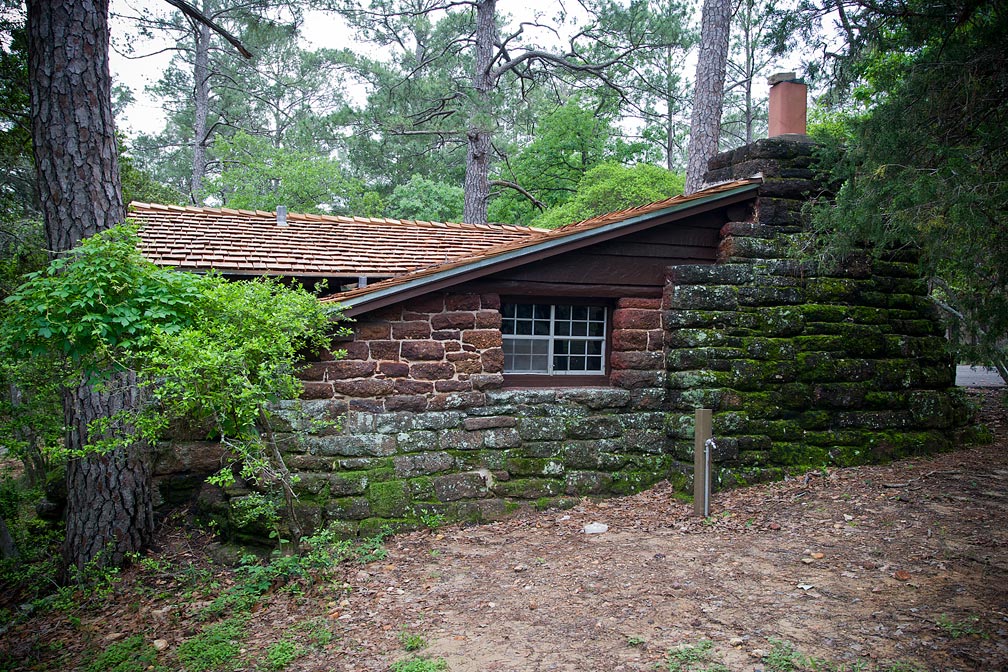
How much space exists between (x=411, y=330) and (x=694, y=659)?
395 cm

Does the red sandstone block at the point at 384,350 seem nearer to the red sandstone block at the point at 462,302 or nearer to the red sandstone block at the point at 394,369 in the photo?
the red sandstone block at the point at 394,369

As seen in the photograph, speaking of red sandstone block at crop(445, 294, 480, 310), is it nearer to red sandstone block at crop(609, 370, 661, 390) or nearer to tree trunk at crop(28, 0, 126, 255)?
red sandstone block at crop(609, 370, 661, 390)

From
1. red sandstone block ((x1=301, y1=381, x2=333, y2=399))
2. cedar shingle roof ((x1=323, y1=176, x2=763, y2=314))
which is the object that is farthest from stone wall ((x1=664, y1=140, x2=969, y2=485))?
red sandstone block ((x1=301, y1=381, x2=333, y2=399))

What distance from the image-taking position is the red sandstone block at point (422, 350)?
21.6 feet

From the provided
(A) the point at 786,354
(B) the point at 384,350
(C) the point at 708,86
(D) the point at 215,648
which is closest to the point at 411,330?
(B) the point at 384,350

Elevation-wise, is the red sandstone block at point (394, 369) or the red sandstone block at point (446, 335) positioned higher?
the red sandstone block at point (446, 335)

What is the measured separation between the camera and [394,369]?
6520mm

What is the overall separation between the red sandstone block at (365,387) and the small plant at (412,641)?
8.22 ft

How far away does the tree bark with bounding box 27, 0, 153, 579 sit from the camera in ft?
20.8

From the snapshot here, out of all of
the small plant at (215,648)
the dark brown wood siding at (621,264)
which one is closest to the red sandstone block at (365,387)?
the dark brown wood siding at (621,264)

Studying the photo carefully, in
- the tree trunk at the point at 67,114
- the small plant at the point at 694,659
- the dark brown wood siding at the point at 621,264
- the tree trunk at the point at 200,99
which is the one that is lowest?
the small plant at the point at 694,659

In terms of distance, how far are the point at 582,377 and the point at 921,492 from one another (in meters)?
3.49

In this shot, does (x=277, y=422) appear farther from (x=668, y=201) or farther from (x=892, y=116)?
(x=892, y=116)

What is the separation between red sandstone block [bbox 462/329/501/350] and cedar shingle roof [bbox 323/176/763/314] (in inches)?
24.0
